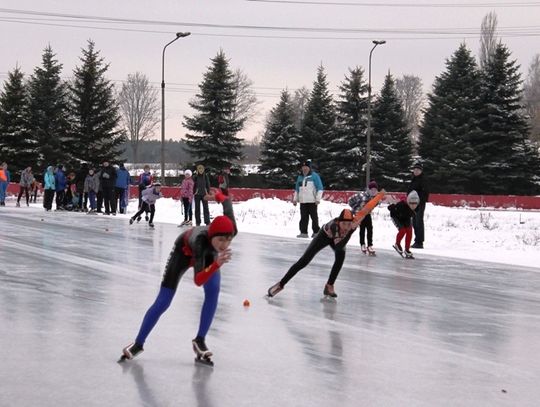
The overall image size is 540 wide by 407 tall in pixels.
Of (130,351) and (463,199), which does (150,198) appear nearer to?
(130,351)

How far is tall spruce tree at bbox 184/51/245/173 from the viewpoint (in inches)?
2406

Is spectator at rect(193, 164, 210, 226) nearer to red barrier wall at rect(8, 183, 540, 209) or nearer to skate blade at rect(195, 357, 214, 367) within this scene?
skate blade at rect(195, 357, 214, 367)

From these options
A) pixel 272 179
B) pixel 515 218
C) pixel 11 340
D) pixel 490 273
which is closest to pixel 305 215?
pixel 490 273

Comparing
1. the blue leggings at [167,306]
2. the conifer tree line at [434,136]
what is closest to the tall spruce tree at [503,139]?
the conifer tree line at [434,136]

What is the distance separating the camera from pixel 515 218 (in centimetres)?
3706

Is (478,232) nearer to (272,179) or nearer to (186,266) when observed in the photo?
(186,266)

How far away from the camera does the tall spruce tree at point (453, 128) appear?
58.2 metres

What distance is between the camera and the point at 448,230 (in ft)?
83.8

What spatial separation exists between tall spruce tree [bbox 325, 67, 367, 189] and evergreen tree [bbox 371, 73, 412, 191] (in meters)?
1.10

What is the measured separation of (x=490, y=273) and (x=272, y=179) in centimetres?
5103

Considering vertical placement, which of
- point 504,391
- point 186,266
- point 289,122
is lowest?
point 504,391

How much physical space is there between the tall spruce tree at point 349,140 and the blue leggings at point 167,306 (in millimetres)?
56480

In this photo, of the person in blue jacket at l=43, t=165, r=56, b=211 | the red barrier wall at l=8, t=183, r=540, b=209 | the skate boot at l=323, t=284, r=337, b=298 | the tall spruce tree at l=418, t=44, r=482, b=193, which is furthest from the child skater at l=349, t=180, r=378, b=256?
the tall spruce tree at l=418, t=44, r=482, b=193

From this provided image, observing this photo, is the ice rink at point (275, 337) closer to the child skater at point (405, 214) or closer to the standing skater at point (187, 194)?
the child skater at point (405, 214)
